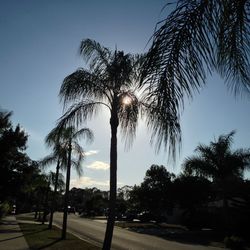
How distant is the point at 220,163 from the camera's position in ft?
107

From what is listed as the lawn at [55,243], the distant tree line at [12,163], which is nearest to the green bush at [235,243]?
the lawn at [55,243]

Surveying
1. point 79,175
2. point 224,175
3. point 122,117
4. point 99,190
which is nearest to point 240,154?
point 224,175

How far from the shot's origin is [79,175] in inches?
1062

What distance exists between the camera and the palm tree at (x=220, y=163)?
32.2 m

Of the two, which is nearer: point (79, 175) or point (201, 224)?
point (79, 175)

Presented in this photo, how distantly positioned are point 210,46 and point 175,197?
150 feet

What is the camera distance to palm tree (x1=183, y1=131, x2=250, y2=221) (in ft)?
105

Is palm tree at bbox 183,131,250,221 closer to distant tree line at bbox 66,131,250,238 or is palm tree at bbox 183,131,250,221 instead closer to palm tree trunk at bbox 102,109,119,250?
distant tree line at bbox 66,131,250,238

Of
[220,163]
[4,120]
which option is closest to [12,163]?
[4,120]

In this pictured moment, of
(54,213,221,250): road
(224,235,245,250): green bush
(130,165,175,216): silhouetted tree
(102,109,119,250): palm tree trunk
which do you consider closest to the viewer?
(102,109,119,250): palm tree trunk

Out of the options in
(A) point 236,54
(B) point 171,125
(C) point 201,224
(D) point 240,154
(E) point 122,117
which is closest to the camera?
(A) point 236,54

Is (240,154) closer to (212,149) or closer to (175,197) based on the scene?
(212,149)

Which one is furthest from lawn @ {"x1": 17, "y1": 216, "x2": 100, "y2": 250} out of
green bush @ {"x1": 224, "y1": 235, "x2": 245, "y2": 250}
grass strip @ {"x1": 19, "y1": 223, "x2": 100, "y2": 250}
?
green bush @ {"x1": 224, "y1": 235, "x2": 245, "y2": 250}

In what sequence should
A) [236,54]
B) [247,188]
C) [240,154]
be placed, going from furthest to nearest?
[240,154], [247,188], [236,54]
